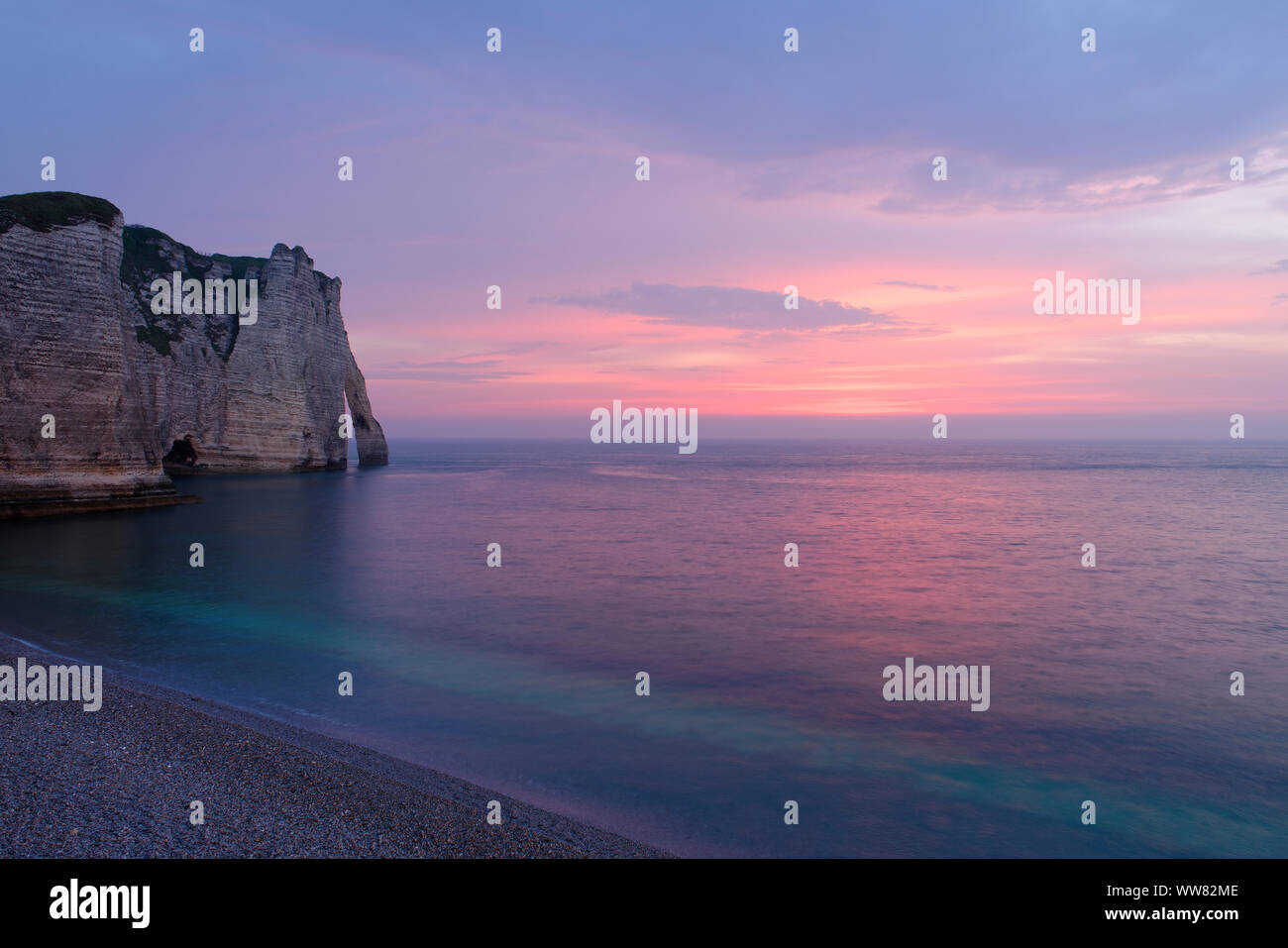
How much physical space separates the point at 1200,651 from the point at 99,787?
1967 cm

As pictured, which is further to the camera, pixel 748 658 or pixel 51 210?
pixel 51 210

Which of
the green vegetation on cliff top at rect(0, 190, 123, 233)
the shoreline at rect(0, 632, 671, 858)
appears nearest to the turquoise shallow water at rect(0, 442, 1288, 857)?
the shoreline at rect(0, 632, 671, 858)

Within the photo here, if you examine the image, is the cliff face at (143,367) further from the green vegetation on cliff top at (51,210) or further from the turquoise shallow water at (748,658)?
the turquoise shallow water at (748,658)

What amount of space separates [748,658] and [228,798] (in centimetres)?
1009

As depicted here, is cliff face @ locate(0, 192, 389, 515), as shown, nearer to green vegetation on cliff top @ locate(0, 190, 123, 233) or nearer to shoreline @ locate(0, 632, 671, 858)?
green vegetation on cliff top @ locate(0, 190, 123, 233)

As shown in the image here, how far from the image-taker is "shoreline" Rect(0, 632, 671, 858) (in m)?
6.16

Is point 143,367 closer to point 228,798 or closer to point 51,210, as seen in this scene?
point 51,210

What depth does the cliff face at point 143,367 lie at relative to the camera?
30891 mm

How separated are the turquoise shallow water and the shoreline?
0.91m

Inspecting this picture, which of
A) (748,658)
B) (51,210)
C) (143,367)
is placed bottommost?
(748,658)

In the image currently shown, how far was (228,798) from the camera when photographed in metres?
7.01

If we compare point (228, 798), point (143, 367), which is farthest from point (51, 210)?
point (228, 798)
